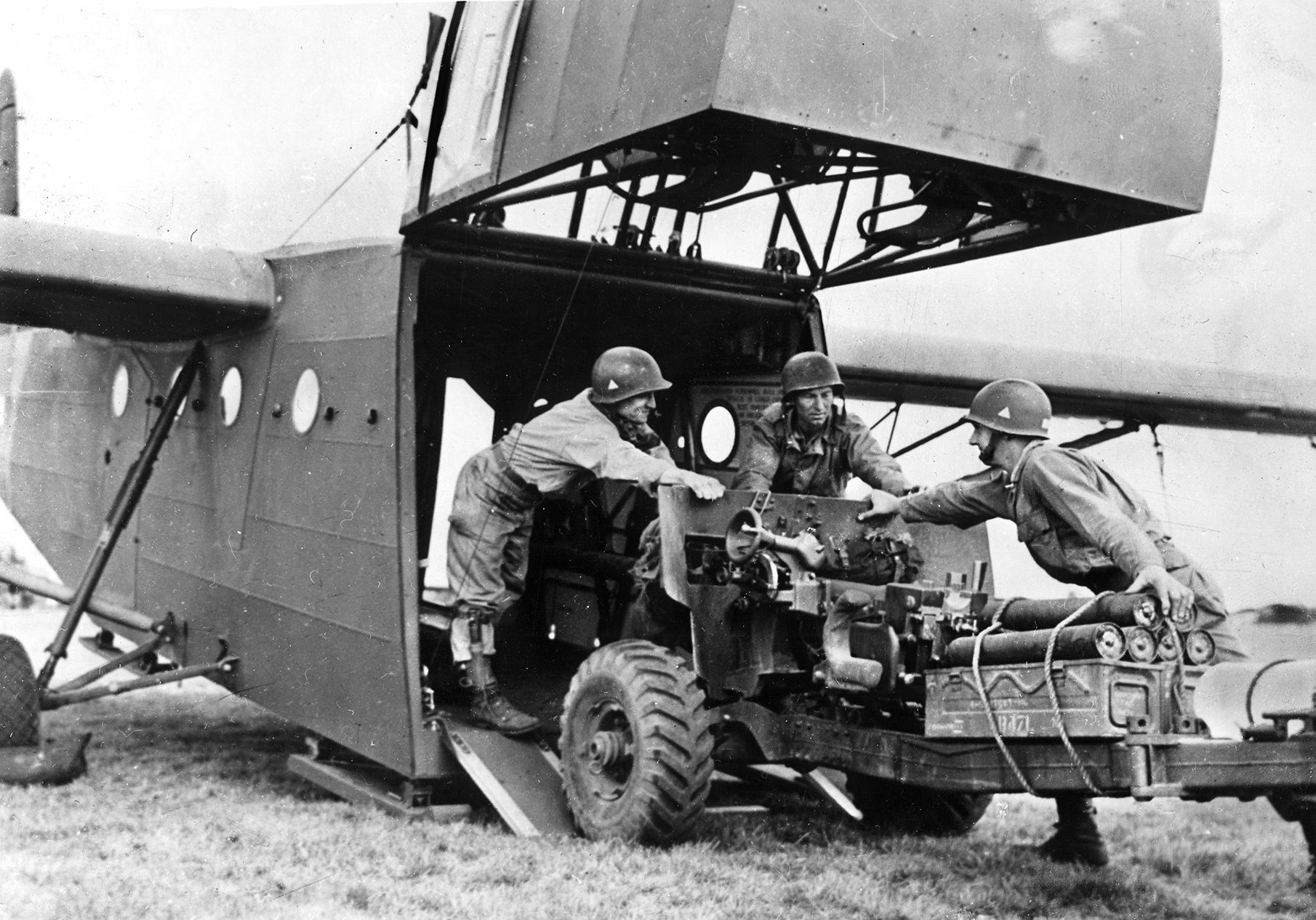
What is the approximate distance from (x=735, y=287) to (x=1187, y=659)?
13.8ft

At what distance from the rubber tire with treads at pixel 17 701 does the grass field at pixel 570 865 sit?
497mm

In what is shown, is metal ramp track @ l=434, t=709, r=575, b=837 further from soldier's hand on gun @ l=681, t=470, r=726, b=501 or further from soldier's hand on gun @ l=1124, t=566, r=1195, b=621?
soldier's hand on gun @ l=1124, t=566, r=1195, b=621

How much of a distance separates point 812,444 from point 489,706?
231cm

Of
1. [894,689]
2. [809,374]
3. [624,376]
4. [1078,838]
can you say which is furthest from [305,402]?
[1078,838]

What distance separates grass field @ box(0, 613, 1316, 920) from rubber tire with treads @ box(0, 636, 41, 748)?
19.6 inches

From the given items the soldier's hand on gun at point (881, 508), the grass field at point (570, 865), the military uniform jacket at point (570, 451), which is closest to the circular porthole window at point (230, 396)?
the military uniform jacket at point (570, 451)

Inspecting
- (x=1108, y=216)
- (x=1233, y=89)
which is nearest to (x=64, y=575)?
(x=1108, y=216)

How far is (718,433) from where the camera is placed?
356 inches

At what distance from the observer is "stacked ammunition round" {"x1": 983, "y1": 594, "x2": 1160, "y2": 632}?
14.7ft

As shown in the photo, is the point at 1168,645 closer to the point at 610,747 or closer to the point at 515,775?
the point at 610,747

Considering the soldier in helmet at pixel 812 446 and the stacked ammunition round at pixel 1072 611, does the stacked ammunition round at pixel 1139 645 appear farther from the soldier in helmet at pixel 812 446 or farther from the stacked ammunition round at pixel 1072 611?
the soldier in helmet at pixel 812 446

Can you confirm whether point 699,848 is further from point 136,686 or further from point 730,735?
point 136,686

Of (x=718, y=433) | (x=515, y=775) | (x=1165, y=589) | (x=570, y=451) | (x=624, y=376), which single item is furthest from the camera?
(x=718, y=433)

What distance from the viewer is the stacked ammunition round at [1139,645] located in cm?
442
